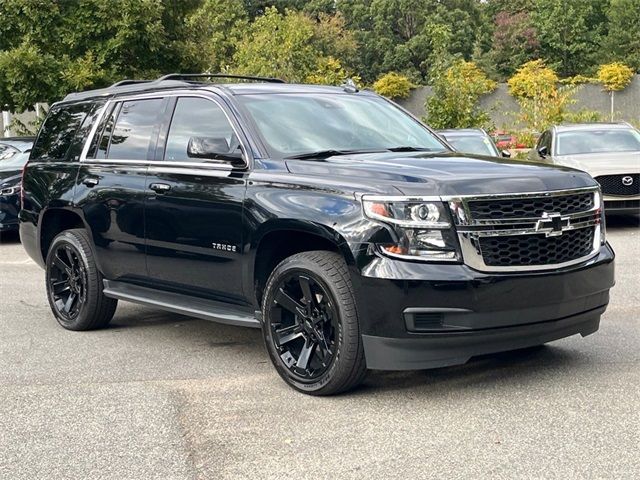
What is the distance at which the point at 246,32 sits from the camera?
184 ft

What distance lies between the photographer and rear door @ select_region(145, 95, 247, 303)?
5.79 metres

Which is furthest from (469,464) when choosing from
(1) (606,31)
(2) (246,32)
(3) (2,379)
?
(1) (606,31)

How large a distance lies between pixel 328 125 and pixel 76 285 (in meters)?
2.71

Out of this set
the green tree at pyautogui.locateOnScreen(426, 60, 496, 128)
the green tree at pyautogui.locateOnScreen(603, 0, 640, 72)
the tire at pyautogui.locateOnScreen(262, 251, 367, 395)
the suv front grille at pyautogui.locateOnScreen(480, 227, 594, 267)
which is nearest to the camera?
the suv front grille at pyautogui.locateOnScreen(480, 227, 594, 267)

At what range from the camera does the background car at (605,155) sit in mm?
13227

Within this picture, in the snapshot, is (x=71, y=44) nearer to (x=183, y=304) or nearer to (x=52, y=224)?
(x=52, y=224)

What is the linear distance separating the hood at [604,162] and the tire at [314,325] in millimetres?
8703

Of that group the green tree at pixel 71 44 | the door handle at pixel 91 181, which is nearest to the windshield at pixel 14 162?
the green tree at pixel 71 44

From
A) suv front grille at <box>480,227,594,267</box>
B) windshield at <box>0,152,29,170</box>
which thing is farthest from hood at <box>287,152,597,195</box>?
windshield at <box>0,152,29,170</box>

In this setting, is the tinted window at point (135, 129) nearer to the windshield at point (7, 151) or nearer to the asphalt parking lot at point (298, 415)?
the asphalt parking lot at point (298, 415)

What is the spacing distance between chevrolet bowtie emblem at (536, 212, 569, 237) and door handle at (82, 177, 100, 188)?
3571 millimetres

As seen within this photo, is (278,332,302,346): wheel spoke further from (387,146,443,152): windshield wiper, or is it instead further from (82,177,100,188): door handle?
(82,177,100,188): door handle

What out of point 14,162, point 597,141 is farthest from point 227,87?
point 597,141

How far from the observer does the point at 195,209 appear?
6.02 meters
